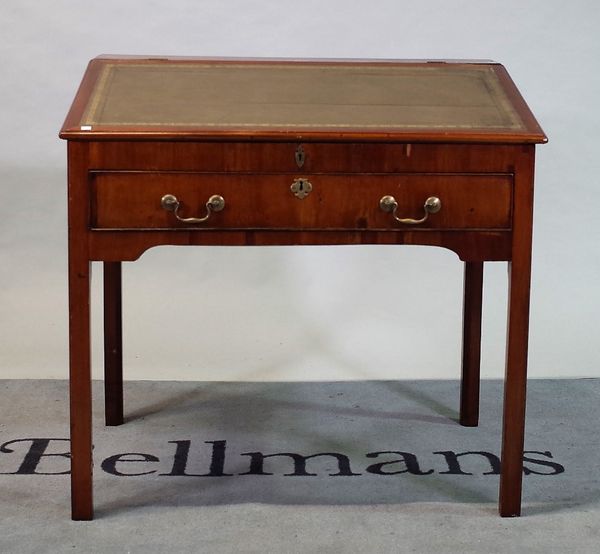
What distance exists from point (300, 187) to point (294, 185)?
0.02 metres

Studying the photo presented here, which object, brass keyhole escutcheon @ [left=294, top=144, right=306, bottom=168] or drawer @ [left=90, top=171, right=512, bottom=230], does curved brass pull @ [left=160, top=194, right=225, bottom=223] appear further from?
brass keyhole escutcheon @ [left=294, top=144, right=306, bottom=168]

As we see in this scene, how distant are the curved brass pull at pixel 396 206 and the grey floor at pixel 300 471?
793mm

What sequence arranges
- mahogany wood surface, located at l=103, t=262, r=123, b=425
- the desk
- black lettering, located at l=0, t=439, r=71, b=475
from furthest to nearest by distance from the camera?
mahogany wood surface, located at l=103, t=262, r=123, b=425
black lettering, located at l=0, t=439, r=71, b=475
the desk

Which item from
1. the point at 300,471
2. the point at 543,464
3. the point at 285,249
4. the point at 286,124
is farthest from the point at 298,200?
the point at 285,249

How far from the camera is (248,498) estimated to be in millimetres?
3756

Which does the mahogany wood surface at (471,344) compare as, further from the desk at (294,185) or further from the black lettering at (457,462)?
the desk at (294,185)

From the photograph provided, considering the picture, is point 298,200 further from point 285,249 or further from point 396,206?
point 285,249

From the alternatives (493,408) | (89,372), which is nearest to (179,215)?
(89,372)

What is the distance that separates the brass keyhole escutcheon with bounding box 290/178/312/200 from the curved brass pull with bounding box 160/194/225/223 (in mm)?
184

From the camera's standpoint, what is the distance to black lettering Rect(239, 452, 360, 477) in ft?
12.9

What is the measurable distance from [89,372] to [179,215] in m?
0.48

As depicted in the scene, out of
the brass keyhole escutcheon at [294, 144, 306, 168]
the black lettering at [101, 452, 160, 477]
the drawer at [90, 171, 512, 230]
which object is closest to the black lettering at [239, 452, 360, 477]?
the black lettering at [101, 452, 160, 477]

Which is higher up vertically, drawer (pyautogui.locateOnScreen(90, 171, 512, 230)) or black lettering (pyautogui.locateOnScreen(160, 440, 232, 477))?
drawer (pyautogui.locateOnScreen(90, 171, 512, 230))

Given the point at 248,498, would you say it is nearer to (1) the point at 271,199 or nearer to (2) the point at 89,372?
(2) the point at 89,372
